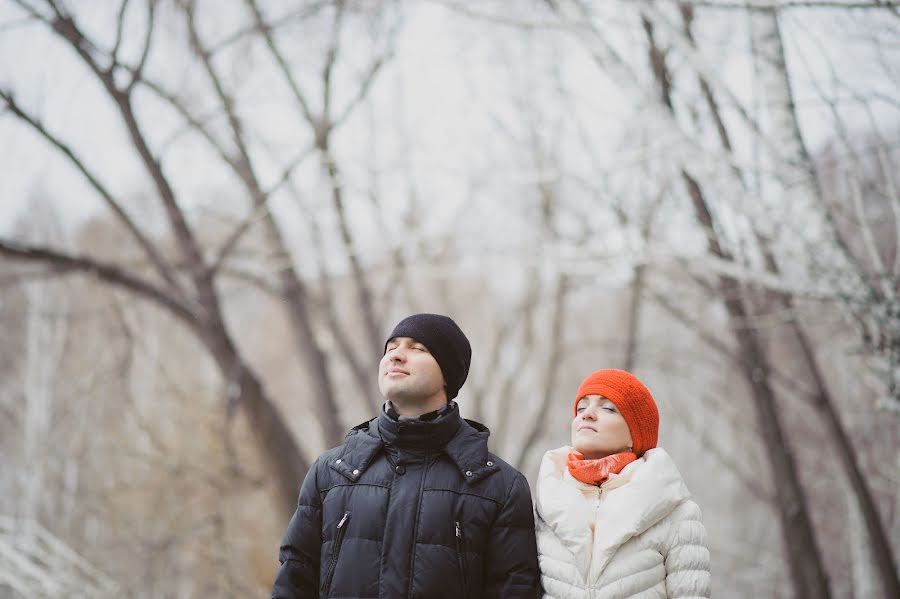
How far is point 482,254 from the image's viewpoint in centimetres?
545

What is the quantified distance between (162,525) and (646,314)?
12.8 m

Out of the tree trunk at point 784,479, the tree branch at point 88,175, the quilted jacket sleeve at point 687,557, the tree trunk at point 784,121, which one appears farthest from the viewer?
the tree trunk at point 784,479

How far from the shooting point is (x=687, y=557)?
1.95m

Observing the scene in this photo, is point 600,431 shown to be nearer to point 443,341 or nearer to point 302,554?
point 443,341

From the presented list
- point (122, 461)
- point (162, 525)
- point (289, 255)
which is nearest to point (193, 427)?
point (162, 525)

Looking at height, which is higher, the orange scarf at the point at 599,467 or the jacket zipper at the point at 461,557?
the orange scarf at the point at 599,467

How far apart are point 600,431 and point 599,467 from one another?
0.36 feet

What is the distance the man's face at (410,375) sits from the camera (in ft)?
6.81

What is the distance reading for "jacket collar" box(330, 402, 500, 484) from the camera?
2.04 metres

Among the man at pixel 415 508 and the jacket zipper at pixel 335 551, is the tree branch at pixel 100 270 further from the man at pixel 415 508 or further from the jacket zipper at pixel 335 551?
the jacket zipper at pixel 335 551

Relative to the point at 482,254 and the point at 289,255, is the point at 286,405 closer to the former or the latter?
the point at 289,255

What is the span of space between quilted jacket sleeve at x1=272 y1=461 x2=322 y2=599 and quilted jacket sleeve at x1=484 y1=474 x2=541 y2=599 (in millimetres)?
453

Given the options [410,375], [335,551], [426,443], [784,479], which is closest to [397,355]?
[410,375]

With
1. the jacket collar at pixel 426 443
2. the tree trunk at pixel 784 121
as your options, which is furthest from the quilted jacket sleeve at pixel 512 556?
the tree trunk at pixel 784 121
